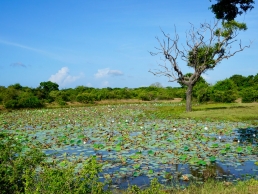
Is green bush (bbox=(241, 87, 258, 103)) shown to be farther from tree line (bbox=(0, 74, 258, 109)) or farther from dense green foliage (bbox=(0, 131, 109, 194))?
dense green foliage (bbox=(0, 131, 109, 194))

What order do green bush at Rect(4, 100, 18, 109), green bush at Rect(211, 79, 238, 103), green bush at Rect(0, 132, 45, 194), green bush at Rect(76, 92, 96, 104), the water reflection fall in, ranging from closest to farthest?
1. green bush at Rect(0, 132, 45, 194)
2. the water reflection
3. green bush at Rect(4, 100, 18, 109)
4. green bush at Rect(211, 79, 238, 103)
5. green bush at Rect(76, 92, 96, 104)

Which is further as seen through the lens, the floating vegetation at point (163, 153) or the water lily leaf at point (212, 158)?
the water lily leaf at point (212, 158)

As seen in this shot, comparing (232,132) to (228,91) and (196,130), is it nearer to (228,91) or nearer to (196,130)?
(196,130)

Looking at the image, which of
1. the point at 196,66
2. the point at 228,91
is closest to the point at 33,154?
the point at 196,66

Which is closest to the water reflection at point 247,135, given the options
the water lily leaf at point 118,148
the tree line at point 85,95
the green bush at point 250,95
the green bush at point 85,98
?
the water lily leaf at point 118,148

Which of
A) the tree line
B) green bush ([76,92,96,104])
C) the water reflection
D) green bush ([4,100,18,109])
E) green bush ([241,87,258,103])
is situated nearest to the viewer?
the water reflection

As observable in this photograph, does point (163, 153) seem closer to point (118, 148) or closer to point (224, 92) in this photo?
point (118, 148)

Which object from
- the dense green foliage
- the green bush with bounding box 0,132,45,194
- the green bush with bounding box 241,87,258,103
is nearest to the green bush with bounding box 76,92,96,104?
the green bush with bounding box 241,87,258,103

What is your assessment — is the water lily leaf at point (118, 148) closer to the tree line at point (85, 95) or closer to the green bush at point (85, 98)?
the tree line at point (85, 95)

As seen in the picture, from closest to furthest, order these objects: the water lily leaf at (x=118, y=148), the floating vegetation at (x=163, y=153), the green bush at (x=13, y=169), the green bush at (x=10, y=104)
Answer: the green bush at (x=13, y=169) < the floating vegetation at (x=163, y=153) < the water lily leaf at (x=118, y=148) < the green bush at (x=10, y=104)

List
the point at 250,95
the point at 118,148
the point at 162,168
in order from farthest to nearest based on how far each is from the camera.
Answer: the point at 250,95 → the point at 118,148 → the point at 162,168

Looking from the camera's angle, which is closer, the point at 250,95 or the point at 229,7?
the point at 229,7

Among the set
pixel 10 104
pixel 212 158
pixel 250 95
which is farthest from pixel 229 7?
pixel 250 95

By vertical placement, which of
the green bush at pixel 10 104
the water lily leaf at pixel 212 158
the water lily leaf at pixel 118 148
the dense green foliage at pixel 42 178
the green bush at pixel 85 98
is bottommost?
the water lily leaf at pixel 212 158
